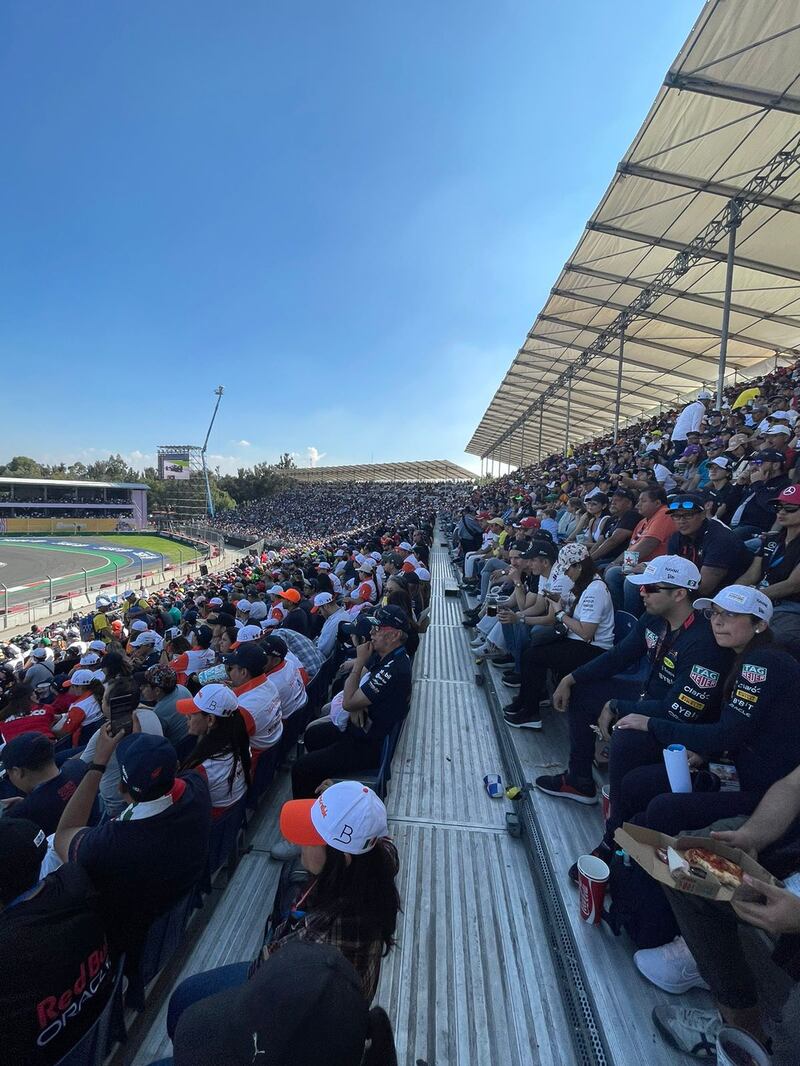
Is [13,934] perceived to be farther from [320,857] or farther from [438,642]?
[438,642]

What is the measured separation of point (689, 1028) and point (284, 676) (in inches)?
109

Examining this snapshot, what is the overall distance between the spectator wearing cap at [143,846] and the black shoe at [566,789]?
2180mm

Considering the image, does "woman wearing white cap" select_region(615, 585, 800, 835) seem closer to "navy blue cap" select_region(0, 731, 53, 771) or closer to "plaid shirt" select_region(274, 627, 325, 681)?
"navy blue cap" select_region(0, 731, 53, 771)

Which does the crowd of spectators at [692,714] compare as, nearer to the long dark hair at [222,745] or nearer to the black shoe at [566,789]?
the black shoe at [566,789]

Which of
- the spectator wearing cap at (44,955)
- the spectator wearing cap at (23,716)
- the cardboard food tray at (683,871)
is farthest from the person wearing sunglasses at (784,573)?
the spectator wearing cap at (23,716)

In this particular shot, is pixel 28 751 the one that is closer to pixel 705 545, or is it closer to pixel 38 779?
pixel 38 779

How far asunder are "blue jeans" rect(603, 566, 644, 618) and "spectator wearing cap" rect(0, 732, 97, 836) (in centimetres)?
430

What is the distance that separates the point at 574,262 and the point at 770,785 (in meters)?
16.6

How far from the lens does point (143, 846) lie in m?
1.96

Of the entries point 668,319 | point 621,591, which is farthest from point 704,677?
point 668,319

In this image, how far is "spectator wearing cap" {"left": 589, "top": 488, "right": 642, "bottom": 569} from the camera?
567 centimetres

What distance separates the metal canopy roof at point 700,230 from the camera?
794 cm

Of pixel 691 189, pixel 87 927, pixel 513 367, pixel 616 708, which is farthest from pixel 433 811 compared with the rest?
pixel 513 367

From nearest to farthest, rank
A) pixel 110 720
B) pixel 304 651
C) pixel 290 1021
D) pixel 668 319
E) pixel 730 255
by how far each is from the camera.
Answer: pixel 290 1021 < pixel 110 720 < pixel 304 651 < pixel 730 255 < pixel 668 319
